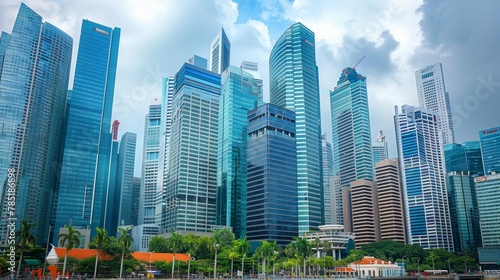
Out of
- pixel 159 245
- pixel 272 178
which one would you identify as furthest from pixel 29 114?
pixel 272 178

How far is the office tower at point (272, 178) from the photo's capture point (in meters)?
176

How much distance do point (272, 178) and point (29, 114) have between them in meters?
109

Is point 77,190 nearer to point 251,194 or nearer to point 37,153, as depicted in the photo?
point 37,153

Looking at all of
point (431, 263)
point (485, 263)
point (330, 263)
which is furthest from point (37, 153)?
point (485, 263)

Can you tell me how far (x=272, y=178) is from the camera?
17825 centimetres

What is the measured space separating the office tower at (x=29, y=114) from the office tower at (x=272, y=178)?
94729mm

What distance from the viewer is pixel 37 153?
18525cm

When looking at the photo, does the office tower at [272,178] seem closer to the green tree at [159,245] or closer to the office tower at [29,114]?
the green tree at [159,245]

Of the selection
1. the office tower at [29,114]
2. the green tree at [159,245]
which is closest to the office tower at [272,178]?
the green tree at [159,245]

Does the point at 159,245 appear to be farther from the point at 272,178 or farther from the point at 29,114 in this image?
the point at 29,114

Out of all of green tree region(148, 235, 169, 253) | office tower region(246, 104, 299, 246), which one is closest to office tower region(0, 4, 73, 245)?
green tree region(148, 235, 169, 253)

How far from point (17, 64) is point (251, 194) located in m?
116

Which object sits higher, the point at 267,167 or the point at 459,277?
the point at 267,167

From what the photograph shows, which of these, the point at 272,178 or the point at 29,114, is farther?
the point at 29,114
